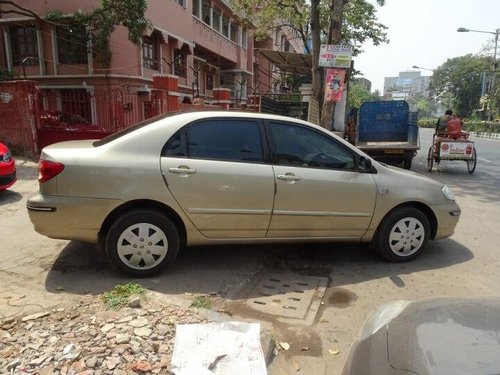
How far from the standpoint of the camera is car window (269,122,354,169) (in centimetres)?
429

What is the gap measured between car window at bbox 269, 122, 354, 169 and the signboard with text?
5.54 meters

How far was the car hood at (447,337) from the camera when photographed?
1.62 meters

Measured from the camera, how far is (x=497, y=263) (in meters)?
4.89

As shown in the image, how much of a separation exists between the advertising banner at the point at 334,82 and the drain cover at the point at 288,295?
6.81 m

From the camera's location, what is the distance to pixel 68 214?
3852mm

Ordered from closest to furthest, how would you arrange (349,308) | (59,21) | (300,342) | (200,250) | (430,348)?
(430,348)
(300,342)
(349,308)
(200,250)
(59,21)

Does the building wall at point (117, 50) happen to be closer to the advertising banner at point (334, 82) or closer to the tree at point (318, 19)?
the tree at point (318, 19)

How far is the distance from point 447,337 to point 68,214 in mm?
3262

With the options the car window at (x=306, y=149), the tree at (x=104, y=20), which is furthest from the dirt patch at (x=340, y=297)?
the tree at (x=104, y=20)

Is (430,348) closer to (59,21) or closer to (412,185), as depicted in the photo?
(412,185)

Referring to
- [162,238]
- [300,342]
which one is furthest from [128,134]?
[300,342]

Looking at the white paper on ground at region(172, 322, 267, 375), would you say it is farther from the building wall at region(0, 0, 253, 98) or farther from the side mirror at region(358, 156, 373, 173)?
the building wall at region(0, 0, 253, 98)

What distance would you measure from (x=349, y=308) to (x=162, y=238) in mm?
1848

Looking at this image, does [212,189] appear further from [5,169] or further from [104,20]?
[104,20]
